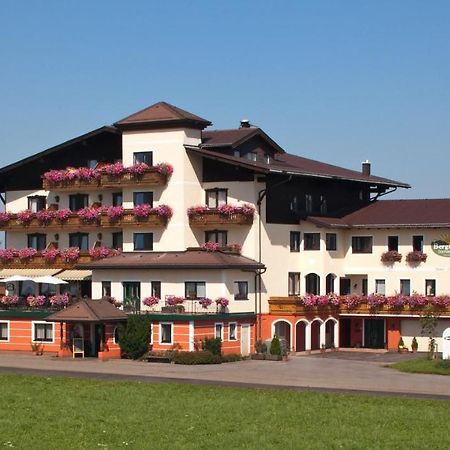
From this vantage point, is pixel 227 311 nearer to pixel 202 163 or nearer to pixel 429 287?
pixel 202 163

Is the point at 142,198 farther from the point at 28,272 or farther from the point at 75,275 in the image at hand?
the point at 28,272

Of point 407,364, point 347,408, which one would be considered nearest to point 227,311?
point 407,364

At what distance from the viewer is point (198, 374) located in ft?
173

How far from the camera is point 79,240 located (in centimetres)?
7350

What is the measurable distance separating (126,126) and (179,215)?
637 centimetres

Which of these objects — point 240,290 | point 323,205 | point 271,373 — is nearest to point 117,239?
point 240,290

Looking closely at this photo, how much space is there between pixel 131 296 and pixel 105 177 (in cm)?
780

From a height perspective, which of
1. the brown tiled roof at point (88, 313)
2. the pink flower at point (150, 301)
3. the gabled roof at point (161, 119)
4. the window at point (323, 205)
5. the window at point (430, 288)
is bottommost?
the brown tiled roof at point (88, 313)

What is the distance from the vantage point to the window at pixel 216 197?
2687 inches

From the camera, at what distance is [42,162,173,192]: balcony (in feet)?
222

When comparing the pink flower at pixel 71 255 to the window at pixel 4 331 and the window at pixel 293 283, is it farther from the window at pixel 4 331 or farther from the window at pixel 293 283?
the window at pixel 293 283

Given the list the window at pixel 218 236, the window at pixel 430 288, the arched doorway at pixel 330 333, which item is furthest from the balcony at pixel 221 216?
the window at pixel 430 288

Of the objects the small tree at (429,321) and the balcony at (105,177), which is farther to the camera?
the small tree at (429,321)

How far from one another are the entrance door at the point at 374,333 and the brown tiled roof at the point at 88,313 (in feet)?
57.8
